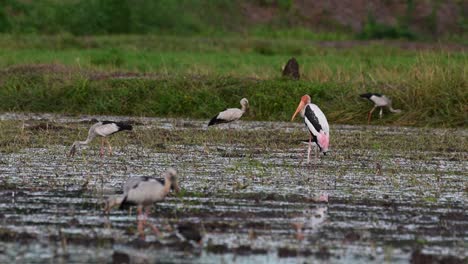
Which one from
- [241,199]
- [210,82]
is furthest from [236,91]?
[241,199]

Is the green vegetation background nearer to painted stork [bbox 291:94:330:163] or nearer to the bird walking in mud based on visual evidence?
painted stork [bbox 291:94:330:163]

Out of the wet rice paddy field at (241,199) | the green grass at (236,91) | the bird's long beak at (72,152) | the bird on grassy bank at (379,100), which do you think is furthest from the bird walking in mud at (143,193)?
the green grass at (236,91)

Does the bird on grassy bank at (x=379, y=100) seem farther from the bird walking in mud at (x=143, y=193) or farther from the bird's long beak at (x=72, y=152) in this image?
the bird walking in mud at (x=143, y=193)

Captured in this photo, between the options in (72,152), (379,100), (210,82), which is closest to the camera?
(72,152)

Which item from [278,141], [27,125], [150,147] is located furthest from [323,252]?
[27,125]

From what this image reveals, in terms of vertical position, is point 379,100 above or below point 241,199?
above

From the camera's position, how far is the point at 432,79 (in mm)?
20031

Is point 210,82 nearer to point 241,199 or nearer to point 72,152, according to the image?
point 72,152

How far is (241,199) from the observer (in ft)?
32.3

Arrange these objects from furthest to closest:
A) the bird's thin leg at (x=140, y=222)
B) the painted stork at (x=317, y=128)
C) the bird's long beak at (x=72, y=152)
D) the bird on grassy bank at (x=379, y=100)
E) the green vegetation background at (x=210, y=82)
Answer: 1. the green vegetation background at (x=210, y=82)
2. the bird on grassy bank at (x=379, y=100)
3. the painted stork at (x=317, y=128)
4. the bird's long beak at (x=72, y=152)
5. the bird's thin leg at (x=140, y=222)

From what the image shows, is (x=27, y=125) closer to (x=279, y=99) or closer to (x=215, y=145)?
(x=215, y=145)

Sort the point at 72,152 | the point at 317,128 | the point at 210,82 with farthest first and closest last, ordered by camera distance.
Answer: the point at 210,82 → the point at 317,128 → the point at 72,152

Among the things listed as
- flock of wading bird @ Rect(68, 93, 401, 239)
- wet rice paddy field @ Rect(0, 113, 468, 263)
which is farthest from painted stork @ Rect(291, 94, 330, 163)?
wet rice paddy field @ Rect(0, 113, 468, 263)

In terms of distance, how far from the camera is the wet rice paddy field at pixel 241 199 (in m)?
7.57
